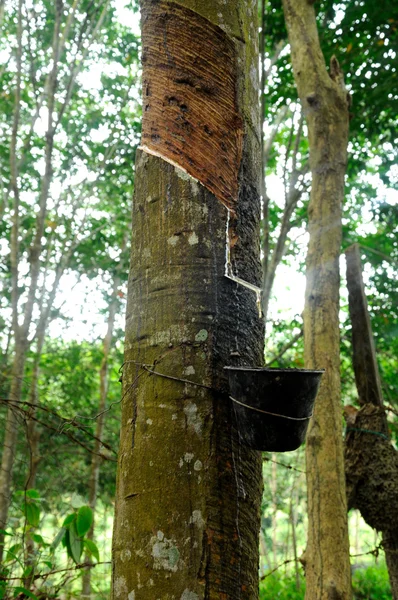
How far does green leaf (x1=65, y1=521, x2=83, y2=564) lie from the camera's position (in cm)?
209

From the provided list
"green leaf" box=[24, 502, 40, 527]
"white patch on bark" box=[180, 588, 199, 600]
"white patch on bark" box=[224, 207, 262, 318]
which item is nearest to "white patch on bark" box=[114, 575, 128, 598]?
"white patch on bark" box=[180, 588, 199, 600]

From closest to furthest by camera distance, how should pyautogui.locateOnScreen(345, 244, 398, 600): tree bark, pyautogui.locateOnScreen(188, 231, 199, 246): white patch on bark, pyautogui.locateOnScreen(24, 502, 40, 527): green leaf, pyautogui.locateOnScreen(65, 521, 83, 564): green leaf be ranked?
1. pyautogui.locateOnScreen(188, 231, 199, 246): white patch on bark
2. pyautogui.locateOnScreen(65, 521, 83, 564): green leaf
3. pyautogui.locateOnScreen(24, 502, 40, 527): green leaf
4. pyautogui.locateOnScreen(345, 244, 398, 600): tree bark

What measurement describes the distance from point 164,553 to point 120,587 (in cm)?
14

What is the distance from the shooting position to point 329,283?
343 cm

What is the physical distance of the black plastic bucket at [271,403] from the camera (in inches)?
45.4

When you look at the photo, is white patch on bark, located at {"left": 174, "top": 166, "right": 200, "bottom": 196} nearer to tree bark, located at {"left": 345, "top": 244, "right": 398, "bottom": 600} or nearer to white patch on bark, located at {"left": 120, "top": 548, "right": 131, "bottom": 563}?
white patch on bark, located at {"left": 120, "top": 548, "right": 131, "bottom": 563}

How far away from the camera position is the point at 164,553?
1.10 meters

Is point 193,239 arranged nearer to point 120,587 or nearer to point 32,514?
point 120,587

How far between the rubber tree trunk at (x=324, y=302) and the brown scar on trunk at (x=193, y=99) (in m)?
2.06

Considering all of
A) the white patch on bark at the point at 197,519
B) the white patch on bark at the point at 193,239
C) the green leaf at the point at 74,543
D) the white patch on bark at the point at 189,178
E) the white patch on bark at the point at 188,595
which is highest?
the white patch on bark at the point at 189,178

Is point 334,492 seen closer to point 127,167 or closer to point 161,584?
point 161,584

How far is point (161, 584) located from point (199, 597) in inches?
3.1

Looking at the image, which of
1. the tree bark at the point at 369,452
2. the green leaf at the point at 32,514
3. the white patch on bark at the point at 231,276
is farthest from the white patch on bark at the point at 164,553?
the tree bark at the point at 369,452

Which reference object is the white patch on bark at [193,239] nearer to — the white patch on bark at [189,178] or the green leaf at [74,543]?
the white patch on bark at [189,178]
